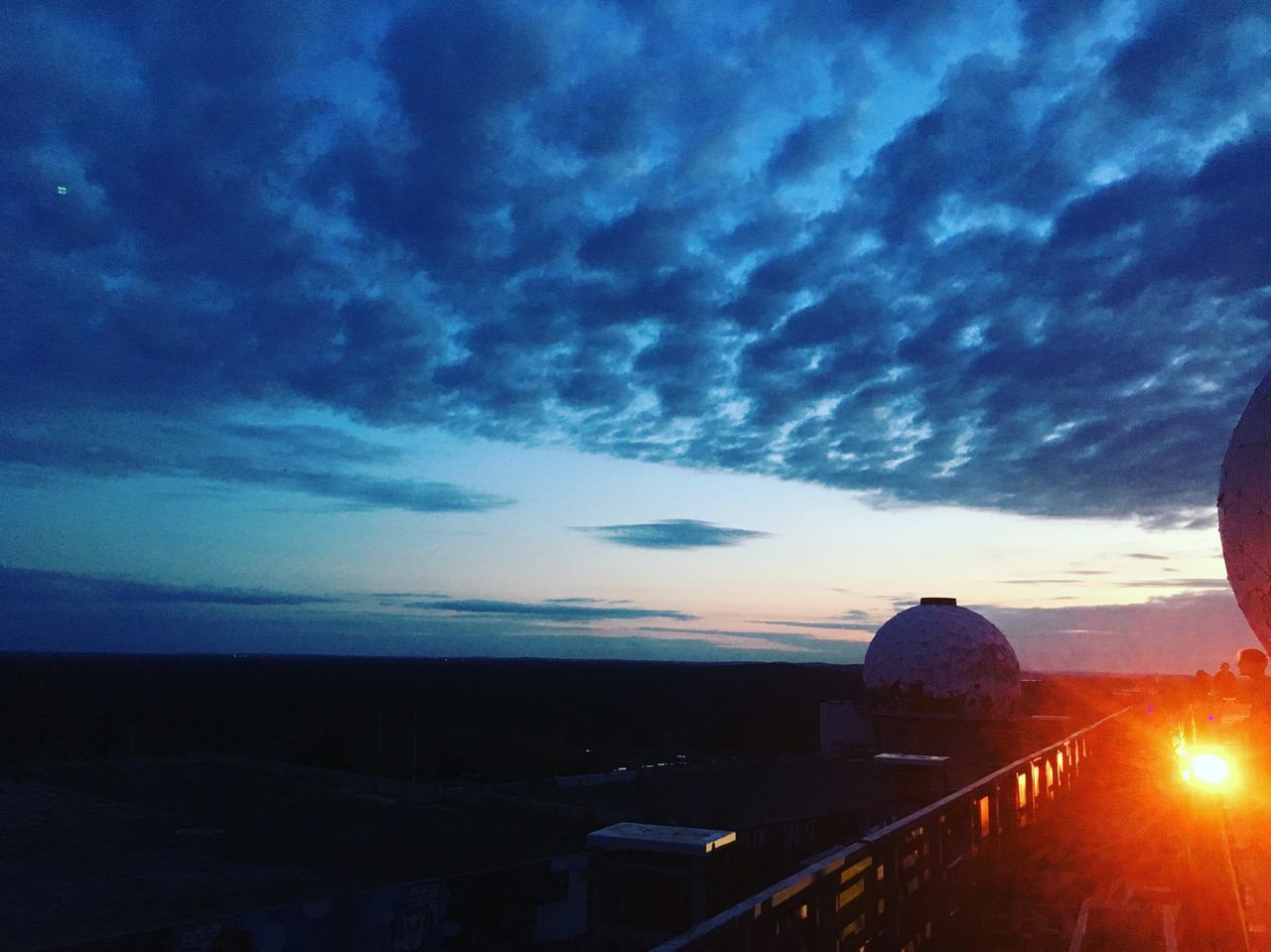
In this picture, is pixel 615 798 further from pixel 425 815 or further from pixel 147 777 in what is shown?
pixel 147 777

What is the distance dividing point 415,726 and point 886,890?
2445 inches

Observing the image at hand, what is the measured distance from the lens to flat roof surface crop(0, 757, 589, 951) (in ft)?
37.2

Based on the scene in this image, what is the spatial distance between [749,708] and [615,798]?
71.6 meters

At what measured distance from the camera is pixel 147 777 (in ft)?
78.9

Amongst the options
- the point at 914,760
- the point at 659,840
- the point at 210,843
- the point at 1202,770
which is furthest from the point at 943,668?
the point at 659,840

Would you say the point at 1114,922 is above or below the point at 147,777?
above

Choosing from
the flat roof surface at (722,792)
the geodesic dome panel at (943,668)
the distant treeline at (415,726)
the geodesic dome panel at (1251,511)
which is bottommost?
the distant treeline at (415,726)

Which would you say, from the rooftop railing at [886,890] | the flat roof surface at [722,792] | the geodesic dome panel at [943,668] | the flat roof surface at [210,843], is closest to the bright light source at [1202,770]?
the rooftop railing at [886,890]

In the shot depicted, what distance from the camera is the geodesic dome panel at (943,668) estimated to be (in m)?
38.7

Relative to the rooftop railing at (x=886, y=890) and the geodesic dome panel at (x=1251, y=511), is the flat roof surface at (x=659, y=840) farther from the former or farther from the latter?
the geodesic dome panel at (x=1251, y=511)

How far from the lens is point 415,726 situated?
64.4 m

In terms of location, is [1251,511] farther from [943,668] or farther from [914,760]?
[943,668]

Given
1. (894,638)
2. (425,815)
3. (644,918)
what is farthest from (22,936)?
(894,638)

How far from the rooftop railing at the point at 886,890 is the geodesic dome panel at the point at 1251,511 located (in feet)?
50.7
